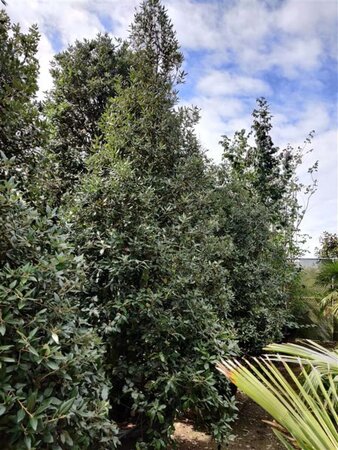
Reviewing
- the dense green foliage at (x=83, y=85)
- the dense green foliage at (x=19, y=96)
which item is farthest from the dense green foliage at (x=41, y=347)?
the dense green foliage at (x=83, y=85)

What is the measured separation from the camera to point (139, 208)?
295cm

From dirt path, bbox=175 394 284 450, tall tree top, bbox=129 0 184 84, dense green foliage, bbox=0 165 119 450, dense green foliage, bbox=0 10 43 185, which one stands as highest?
tall tree top, bbox=129 0 184 84

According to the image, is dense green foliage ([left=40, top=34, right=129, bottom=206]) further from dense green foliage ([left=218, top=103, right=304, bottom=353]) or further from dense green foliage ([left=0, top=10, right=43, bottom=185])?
dense green foliage ([left=0, top=10, right=43, bottom=185])

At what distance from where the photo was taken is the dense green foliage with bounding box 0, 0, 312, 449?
1.56m

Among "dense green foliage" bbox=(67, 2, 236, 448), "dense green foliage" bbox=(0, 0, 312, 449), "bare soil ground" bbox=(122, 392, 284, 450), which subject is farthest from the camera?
"bare soil ground" bbox=(122, 392, 284, 450)

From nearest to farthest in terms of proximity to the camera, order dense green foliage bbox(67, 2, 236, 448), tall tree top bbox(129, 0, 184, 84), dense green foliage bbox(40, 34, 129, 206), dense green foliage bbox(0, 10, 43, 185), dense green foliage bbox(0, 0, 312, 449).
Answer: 1. dense green foliage bbox(0, 0, 312, 449)
2. dense green foliage bbox(0, 10, 43, 185)
3. dense green foliage bbox(67, 2, 236, 448)
4. tall tree top bbox(129, 0, 184, 84)
5. dense green foliage bbox(40, 34, 129, 206)

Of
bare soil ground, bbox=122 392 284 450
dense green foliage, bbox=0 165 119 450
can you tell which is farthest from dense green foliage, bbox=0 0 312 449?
bare soil ground, bbox=122 392 284 450

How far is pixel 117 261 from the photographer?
266 cm

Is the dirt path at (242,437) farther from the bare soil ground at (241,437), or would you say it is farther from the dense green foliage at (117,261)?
the dense green foliage at (117,261)

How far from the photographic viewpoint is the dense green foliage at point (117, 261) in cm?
156

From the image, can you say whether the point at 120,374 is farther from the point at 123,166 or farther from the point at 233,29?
the point at 233,29

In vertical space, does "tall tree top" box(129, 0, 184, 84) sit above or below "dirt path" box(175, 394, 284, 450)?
above

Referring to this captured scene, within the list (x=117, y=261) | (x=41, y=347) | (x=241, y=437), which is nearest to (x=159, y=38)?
(x=117, y=261)

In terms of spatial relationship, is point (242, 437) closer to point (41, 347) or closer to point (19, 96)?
point (41, 347)
